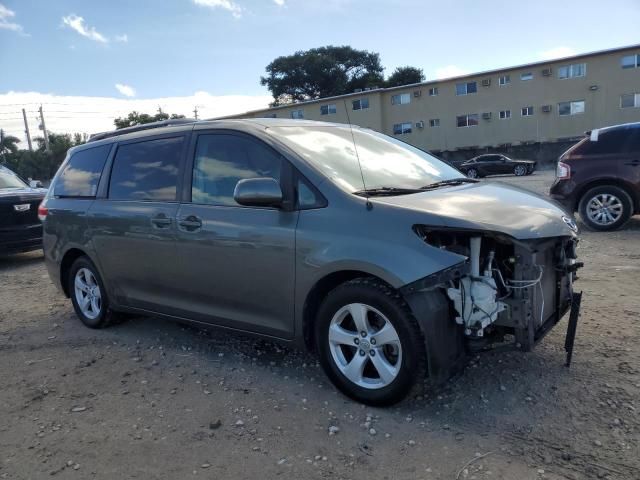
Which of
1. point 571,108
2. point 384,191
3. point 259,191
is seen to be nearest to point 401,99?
point 571,108

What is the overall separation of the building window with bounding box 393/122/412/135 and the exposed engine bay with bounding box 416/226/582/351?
40.3m

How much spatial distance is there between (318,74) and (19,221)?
5923 cm

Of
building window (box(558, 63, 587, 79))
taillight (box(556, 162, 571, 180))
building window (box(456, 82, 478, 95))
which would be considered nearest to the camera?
taillight (box(556, 162, 571, 180))

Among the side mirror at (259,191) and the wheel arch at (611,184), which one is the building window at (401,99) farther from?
the side mirror at (259,191)

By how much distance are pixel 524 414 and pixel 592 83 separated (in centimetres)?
3644

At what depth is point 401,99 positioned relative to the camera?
138 ft

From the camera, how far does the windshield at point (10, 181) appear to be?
31.2 ft

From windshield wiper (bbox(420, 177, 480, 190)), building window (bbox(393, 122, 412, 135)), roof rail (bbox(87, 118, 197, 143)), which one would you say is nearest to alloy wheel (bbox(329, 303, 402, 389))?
windshield wiper (bbox(420, 177, 480, 190))

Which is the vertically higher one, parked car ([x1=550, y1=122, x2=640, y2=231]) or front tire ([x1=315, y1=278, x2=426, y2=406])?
parked car ([x1=550, y1=122, x2=640, y2=231])

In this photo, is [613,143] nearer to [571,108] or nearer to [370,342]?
[370,342]

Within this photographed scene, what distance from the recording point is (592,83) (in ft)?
110

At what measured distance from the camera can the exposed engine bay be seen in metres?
2.90

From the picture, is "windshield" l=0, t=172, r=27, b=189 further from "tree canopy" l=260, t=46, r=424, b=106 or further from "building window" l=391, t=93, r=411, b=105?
"tree canopy" l=260, t=46, r=424, b=106

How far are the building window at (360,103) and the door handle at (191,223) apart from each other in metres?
41.3
